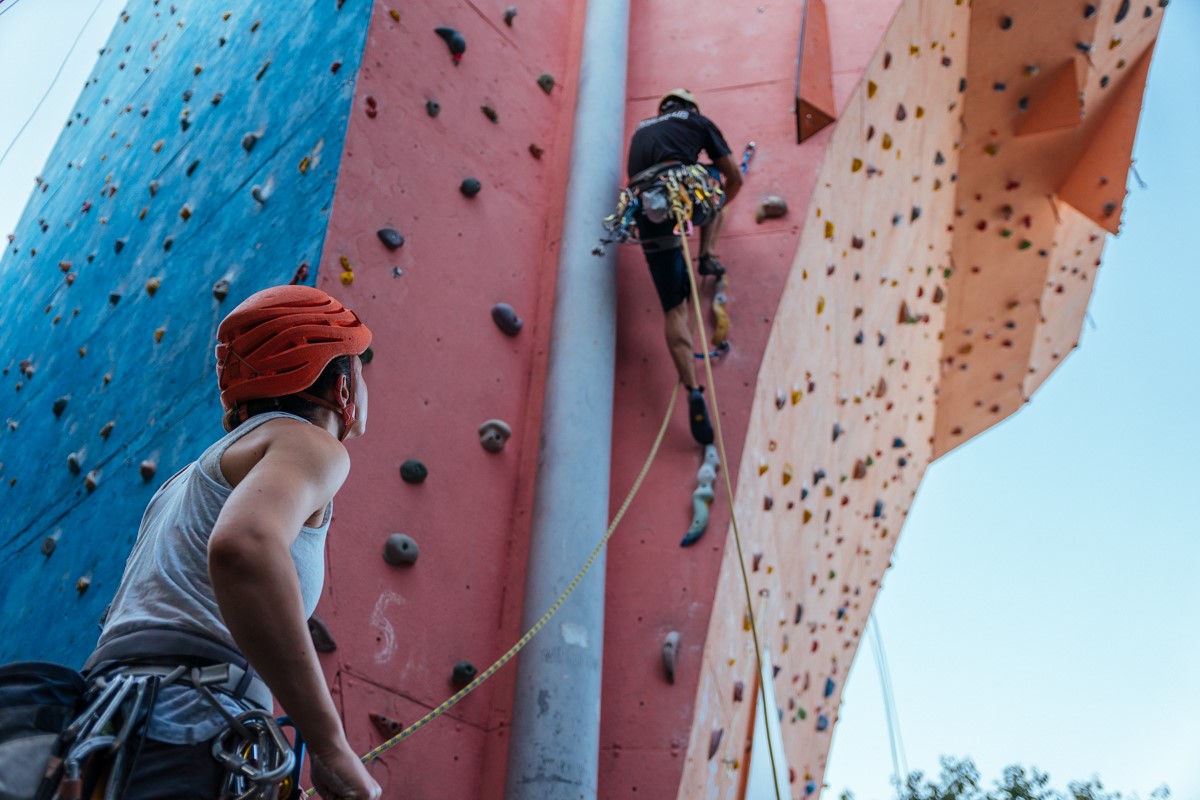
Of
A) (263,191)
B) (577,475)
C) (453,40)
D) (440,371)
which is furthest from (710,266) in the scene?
(263,191)

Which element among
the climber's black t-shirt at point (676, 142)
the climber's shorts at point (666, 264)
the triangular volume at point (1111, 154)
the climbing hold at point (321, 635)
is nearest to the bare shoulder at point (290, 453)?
the climbing hold at point (321, 635)

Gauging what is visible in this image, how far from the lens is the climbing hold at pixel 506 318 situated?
2.98 m

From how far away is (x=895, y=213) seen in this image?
4.18 metres

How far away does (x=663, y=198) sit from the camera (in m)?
3.10

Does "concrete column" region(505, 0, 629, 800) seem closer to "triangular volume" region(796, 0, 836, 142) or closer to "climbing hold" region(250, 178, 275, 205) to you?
"triangular volume" region(796, 0, 836, 142)

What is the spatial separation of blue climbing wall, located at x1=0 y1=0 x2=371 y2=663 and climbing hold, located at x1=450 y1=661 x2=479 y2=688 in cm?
72

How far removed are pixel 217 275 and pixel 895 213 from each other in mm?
2453

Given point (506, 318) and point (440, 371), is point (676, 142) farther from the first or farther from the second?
point (440, 371)

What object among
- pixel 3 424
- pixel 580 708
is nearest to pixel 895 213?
pixel 580 708

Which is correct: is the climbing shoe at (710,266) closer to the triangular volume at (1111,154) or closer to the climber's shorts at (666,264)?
the climber's shorts at (666,264)

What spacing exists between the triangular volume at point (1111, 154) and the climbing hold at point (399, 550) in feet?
14.1

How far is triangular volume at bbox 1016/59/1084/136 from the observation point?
16.4 ft

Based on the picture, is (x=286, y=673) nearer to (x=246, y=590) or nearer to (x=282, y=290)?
(x=246, y=590)

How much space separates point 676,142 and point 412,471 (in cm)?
128
